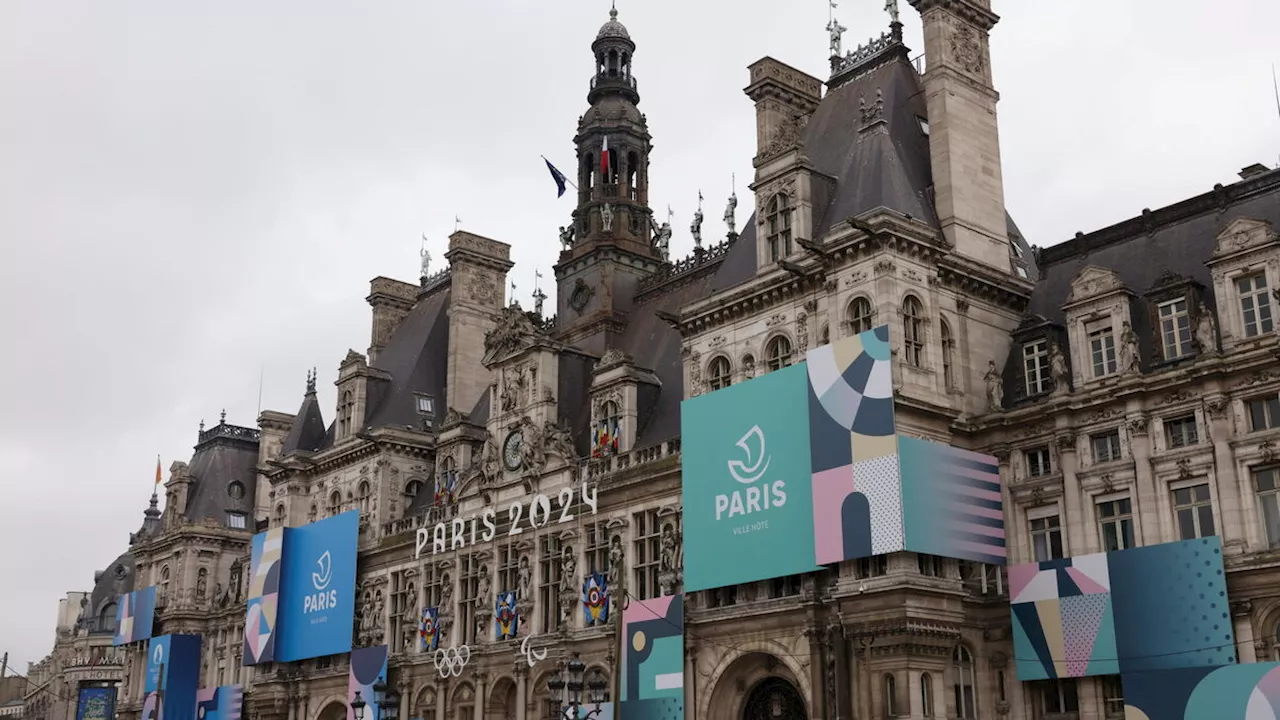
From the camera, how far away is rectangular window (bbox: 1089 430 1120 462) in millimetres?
40281

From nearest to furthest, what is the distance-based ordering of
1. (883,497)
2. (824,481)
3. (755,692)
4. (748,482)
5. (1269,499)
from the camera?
1. (1269,499)
2. (883,497)
3. (824,481)
4. (748,482)
5. (755,692)

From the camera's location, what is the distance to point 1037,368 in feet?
144

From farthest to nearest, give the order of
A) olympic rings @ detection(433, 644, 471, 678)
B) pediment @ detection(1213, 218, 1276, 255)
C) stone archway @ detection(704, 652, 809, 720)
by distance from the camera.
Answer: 1. olympic rings @ detection(433, 644, 471, 678)
2. stone archway @ detection(704, 652, 809, 720)
3. pediment @ detection(1213, 218, 1276, 255)

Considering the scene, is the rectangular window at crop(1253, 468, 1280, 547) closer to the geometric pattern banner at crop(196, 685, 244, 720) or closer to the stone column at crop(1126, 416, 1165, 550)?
the stone column at crop(1126, 416, 1165, 550)

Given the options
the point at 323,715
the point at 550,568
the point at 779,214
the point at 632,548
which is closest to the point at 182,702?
the point at 323,715

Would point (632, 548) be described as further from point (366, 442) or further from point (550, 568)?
point (366, 442)

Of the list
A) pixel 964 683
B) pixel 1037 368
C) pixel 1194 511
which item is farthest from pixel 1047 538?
pixel 1037 368

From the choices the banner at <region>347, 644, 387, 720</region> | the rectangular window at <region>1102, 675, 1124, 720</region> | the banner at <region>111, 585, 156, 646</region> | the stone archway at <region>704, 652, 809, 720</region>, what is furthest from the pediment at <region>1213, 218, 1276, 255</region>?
the banner at <region>111, 585, 156, 646</region>

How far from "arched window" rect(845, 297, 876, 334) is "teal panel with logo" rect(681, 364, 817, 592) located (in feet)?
6.69

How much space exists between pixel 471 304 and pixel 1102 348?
122 ft

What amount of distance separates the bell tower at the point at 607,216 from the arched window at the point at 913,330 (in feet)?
67.8

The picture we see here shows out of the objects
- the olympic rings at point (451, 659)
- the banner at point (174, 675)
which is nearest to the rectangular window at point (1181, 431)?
the olympic rings at point (451, 659)

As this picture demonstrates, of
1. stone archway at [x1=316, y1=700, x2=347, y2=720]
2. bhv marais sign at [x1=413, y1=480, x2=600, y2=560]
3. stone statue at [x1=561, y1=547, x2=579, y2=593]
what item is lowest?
stone archway at [x1=316, y1=700, x2=347, y2=720]

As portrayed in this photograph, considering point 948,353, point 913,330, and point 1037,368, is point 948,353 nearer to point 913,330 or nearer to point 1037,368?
point 913,330
